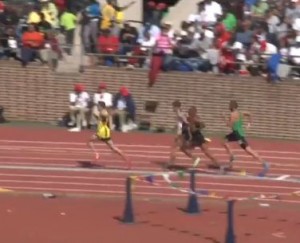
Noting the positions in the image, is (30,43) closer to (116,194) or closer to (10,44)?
(10,44)

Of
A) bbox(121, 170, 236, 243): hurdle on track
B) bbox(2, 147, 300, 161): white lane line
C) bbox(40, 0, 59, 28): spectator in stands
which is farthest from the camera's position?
bbox(40, 0, 59, 28): spectator in stands

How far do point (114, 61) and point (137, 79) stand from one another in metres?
0.90

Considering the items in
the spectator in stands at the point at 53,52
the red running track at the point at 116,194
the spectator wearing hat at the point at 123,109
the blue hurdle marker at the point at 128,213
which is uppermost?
the spectator in stands at the point at 53,52

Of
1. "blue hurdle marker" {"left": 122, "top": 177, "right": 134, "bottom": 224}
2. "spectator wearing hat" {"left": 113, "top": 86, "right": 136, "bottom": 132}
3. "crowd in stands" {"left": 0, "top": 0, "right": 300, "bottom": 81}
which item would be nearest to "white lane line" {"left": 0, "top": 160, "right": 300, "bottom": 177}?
"spectator wearing hat" {"left": 113, "top": 86, "right": 136, "bottom": 132}

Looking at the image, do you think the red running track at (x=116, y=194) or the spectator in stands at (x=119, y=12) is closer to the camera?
the red running track at (x=116, y=194)

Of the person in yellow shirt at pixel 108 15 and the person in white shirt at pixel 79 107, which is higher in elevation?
the person in yellow shirt at pixel 108 15

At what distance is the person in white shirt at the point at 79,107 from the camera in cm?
2858

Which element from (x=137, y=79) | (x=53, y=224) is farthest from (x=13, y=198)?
(x=137, y=79)

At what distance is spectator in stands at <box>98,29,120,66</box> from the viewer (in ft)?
97.2

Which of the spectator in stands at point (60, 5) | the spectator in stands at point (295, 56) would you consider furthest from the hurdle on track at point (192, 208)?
the spectator in stands at point (60, 5)

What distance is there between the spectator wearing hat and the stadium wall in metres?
0.64

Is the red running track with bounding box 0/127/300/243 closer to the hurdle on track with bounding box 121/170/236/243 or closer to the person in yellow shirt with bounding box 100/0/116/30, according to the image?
the hurdle on track with bounding box 121/170/236/243

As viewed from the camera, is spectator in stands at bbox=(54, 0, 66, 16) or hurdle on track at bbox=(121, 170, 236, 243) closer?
hurdle on track at bbox=(121, 170, 236, 243)

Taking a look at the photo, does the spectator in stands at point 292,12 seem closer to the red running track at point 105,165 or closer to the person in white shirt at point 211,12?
the person in white shirt at point 211,12
